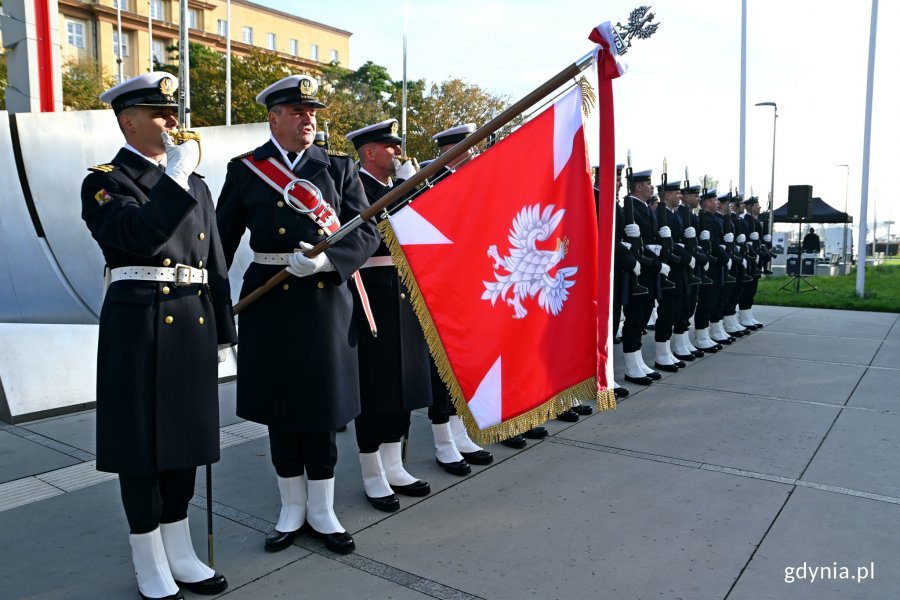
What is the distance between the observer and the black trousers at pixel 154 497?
278cm

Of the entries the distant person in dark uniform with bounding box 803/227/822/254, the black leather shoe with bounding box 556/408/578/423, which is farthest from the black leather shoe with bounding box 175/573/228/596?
the distant person in dark uniform with bounding box 803/227/822/254

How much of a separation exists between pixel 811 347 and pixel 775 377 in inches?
93.6

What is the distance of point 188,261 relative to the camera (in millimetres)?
2859

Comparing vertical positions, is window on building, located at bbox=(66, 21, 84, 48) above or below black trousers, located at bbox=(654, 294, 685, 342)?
above

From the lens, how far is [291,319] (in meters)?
3.29

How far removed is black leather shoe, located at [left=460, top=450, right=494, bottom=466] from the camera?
4629mm

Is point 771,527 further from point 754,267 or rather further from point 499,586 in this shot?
point 754,267

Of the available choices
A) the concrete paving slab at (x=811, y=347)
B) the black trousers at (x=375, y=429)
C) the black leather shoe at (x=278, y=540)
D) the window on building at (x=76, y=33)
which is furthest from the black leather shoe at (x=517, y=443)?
the window on building at (x=76, y=33)

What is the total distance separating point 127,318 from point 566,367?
6.18 feet

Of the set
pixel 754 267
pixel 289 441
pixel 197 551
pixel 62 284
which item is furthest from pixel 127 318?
pixel 754 267

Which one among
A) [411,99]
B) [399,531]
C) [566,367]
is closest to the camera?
[566,367]

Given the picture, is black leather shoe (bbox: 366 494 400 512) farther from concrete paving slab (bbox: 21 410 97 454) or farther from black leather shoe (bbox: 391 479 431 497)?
concrete paving slab (bbox: 21 410 97 454)

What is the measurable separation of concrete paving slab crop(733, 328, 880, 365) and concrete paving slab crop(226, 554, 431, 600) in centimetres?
723

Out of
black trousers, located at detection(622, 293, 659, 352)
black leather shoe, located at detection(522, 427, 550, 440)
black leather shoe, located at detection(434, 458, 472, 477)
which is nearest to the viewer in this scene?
black leather shoe, located at detection(434, 458, 472, 477)
